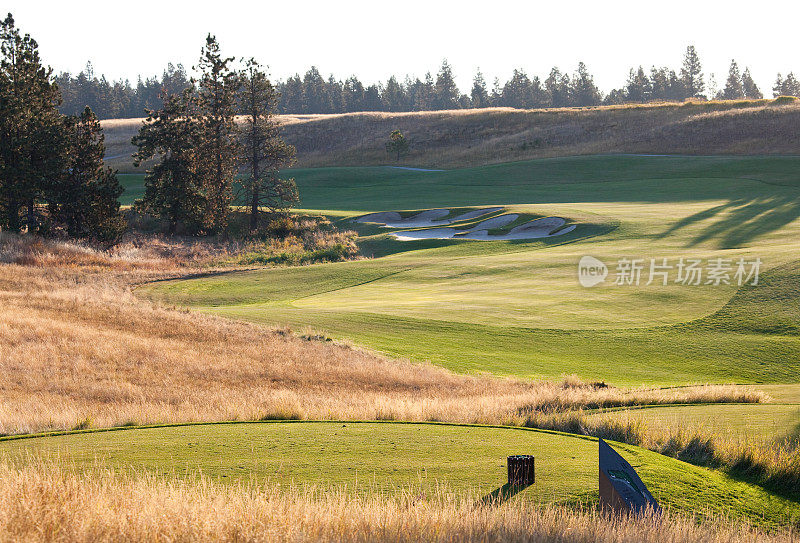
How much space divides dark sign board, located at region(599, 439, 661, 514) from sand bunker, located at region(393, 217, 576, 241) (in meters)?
36.5

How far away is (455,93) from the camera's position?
7657 inches

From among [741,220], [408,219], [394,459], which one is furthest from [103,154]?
[394,459]

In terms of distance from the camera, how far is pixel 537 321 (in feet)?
71.6

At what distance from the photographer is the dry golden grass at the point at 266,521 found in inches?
157

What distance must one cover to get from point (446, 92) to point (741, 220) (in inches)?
6346

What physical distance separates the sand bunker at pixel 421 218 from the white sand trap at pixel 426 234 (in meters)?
2.35

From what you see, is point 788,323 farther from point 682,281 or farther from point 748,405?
point 748,405

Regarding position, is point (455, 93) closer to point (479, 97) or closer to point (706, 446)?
point (479, 97)

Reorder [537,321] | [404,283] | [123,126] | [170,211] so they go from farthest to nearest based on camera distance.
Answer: [123,126]
[170,211]
[404,283]
[537,321]

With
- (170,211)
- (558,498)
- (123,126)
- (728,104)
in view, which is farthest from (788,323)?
(123,126)

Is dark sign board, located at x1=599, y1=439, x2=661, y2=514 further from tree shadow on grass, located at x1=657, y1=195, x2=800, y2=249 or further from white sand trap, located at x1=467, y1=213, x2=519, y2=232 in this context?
white sand trap, located at x1=467, y1=213, x2=519, y2=232

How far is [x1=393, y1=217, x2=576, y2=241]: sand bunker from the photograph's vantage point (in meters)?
41.3

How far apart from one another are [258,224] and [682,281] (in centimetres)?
3912

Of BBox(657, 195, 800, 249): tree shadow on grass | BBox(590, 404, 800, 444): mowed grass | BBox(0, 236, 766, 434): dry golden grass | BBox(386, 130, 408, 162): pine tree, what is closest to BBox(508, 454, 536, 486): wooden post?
BBox(590, 404, 800, 444): mowed grass
